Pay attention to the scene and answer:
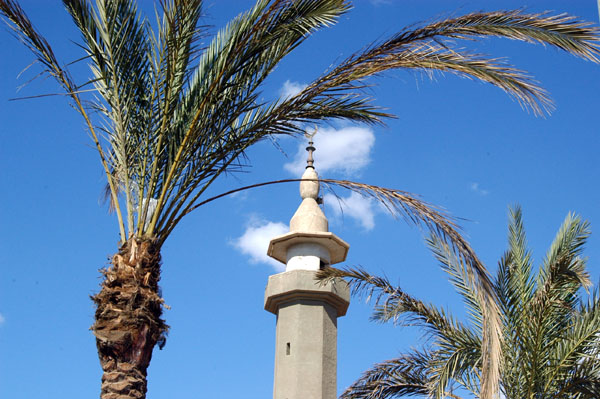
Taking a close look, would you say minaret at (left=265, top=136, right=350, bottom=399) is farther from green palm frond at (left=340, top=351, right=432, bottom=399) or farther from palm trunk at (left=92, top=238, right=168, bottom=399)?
palm trunk at (left=92, top=238, right=168, bottom=399)

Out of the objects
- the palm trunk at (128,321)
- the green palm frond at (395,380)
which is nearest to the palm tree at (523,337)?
the green palm frond at (395,380)

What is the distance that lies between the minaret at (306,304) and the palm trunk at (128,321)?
27.5ft

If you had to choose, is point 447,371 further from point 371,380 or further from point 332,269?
point 332,269

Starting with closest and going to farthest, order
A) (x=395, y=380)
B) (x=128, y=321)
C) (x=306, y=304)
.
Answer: (x=128, y=321) → (x=395, y=380) → (x=306, y=304)

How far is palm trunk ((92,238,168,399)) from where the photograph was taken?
7090 millimetres

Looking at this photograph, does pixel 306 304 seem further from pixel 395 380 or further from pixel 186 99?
pixel 186 99

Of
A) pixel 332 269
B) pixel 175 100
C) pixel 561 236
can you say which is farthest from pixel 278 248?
pixel 175 100

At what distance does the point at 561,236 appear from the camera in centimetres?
1232

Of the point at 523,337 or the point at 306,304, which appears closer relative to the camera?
the point at 523,337

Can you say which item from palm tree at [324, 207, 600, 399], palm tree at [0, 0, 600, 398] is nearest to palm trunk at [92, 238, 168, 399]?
palm tree at [0, 0, 600, 398]

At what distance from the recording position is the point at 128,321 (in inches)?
281

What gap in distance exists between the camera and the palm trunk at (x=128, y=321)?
7090mm

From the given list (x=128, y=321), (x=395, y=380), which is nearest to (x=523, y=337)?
(x=395, y=380)

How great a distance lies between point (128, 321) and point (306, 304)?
9642 mm
